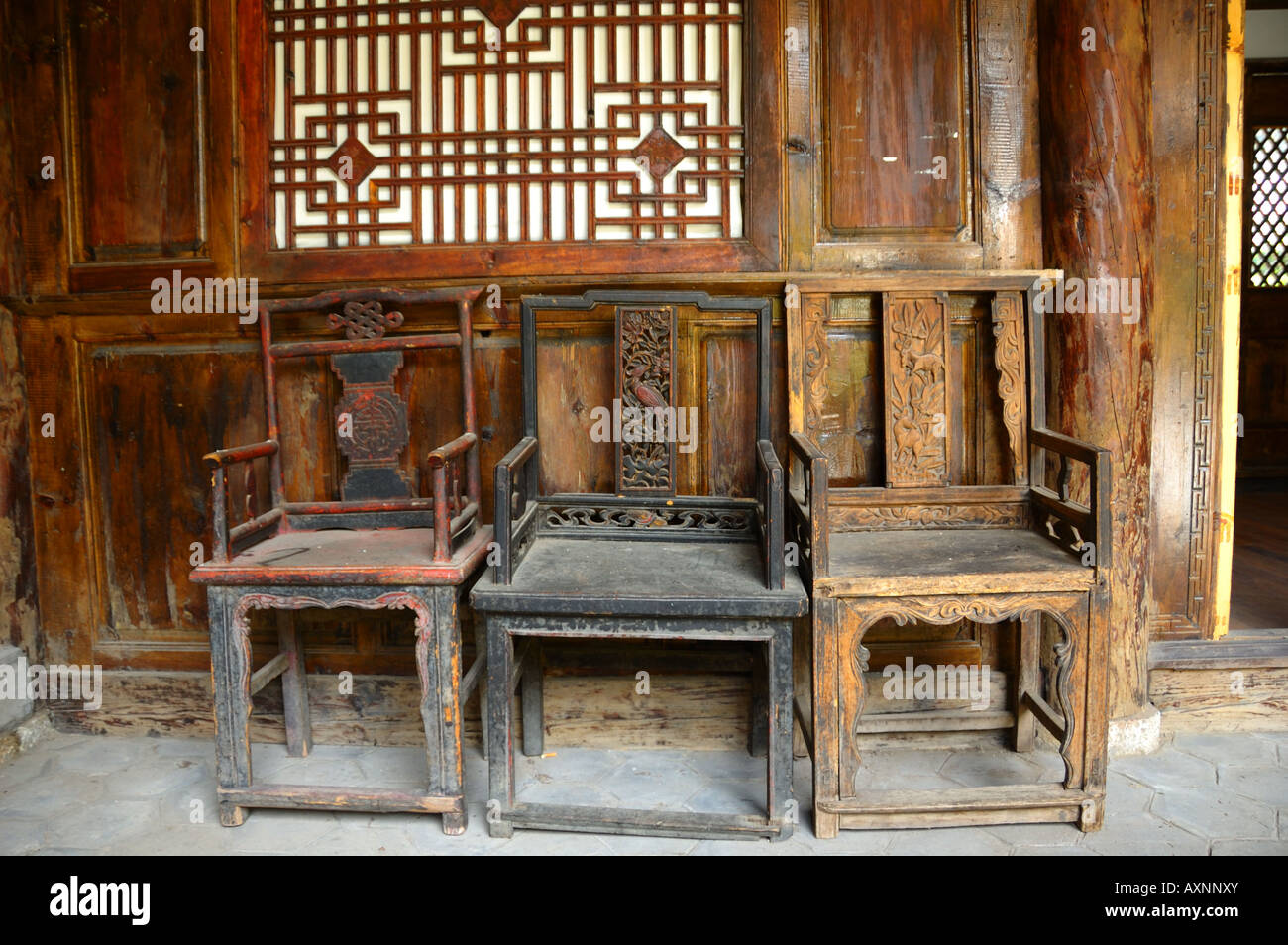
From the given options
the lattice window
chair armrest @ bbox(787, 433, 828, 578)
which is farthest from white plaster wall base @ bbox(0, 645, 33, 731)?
chair armrest @ bbox(787, 433, 828, 578)

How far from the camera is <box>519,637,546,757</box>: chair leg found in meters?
2.86

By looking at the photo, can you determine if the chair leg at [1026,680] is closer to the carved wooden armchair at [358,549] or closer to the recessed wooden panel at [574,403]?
the recessed wooden panel at [574,403]

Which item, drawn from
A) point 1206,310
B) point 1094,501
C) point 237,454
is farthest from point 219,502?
point 1206,310

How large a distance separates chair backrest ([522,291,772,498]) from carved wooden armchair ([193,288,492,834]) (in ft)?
0.71

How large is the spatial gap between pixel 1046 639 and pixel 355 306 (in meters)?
2.50

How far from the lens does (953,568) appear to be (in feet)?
7.56

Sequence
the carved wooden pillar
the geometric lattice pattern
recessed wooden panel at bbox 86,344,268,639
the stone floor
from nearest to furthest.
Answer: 1. the stone floor
2. the carved wooden pillar
3. recessed wooden panel at bbox 86,344,268,639
4. the geometric lattice pattern

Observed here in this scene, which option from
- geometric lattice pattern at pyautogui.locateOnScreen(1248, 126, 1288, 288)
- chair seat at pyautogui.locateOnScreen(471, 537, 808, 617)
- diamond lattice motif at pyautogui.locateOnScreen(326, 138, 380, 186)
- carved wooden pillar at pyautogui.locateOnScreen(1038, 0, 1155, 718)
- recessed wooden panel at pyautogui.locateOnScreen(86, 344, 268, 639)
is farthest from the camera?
geometric lattice pattern at pyautogui.locateOnScreen(1248, 126, 1288, 288)

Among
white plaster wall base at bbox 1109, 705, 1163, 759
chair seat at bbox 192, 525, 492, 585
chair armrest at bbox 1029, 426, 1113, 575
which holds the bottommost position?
white plaster wall base at bbox 1109, 705, 1163, 759

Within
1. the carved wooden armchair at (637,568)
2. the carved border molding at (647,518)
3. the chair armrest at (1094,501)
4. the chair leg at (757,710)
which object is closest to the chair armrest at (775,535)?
the carved wooden armchair at (637,568)

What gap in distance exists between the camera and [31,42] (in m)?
2.96

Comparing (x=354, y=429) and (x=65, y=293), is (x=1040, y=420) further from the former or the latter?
(x=65, y=293)

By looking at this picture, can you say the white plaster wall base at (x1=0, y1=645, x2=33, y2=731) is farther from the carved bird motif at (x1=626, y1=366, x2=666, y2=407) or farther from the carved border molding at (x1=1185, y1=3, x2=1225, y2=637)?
the carved border molding at (x1=1185, y1=3, x2=1225, y2=637)

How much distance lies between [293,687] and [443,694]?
844 mm
